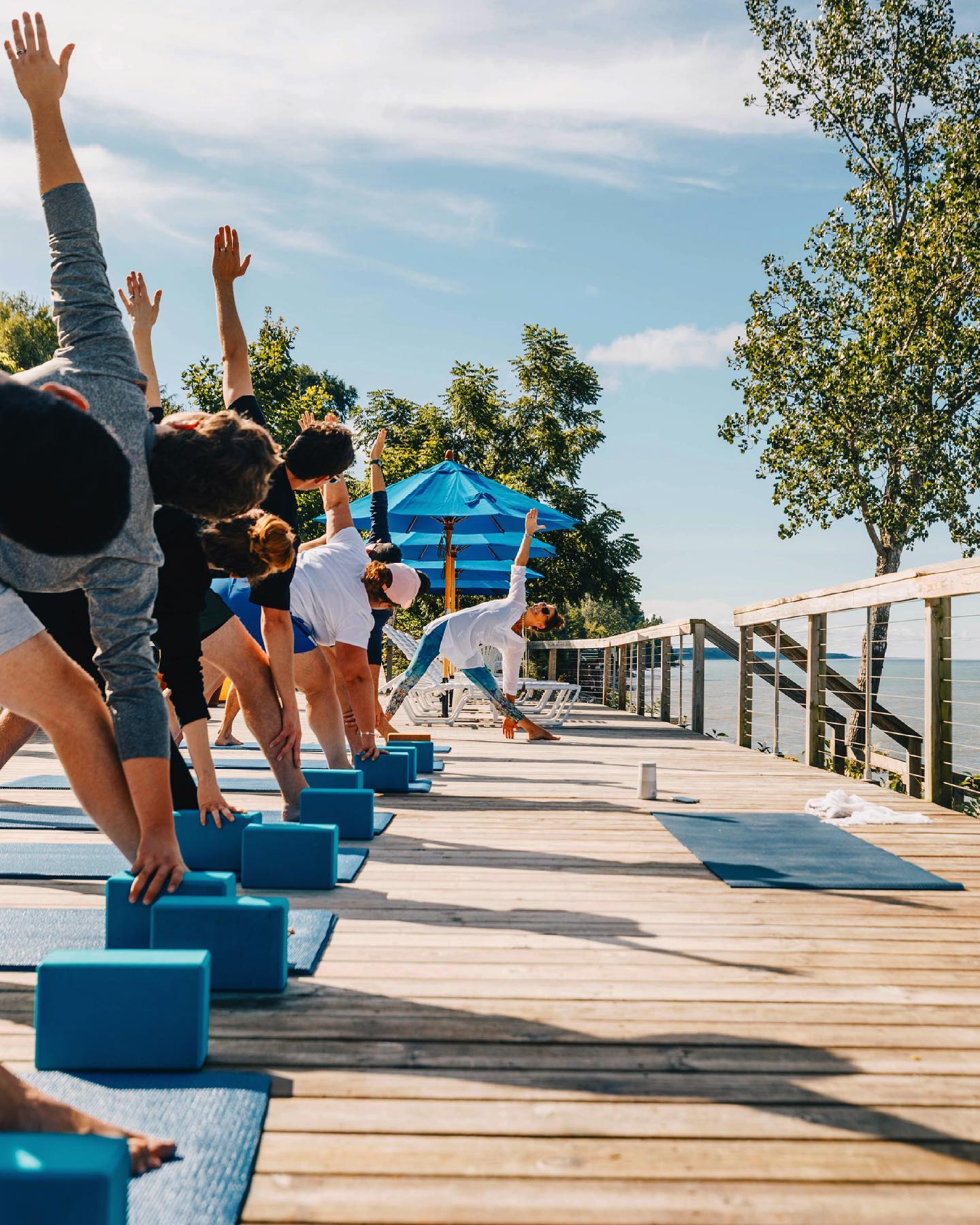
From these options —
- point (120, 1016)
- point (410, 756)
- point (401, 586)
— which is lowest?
point (120, 1016)

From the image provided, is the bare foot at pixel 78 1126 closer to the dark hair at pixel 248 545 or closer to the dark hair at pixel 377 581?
the dark hair at pixel 248 545

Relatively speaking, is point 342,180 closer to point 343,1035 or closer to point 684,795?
point 684,795

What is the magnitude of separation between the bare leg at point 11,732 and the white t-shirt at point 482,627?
459 cm

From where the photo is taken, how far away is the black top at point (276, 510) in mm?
3637

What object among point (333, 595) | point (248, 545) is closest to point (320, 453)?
point (248, 545)

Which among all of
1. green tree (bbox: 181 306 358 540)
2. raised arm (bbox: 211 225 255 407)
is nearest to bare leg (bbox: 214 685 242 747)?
raised arm (bbox: 211 225 255 407)

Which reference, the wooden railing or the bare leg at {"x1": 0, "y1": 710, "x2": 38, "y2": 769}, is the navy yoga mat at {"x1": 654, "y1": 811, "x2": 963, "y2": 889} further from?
the bare leg at {"x1": 0, "y1": 710, "x2": 38, "y2": 769}

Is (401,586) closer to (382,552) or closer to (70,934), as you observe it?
(382,552)

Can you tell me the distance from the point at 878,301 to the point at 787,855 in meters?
15.7

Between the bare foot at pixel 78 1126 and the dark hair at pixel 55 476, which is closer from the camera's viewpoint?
the dark hair at pixel 55 476

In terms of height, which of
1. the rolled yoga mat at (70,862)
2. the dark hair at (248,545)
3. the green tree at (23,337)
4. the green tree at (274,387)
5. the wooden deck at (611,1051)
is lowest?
the wooden deck at (611,1051)

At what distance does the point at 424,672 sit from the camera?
335 inches

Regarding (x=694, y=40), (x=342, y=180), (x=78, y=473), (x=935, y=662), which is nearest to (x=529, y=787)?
(x=935, y=662)

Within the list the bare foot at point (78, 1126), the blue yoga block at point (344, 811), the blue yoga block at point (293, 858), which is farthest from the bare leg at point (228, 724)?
the bare foot at point (78, 1126)
